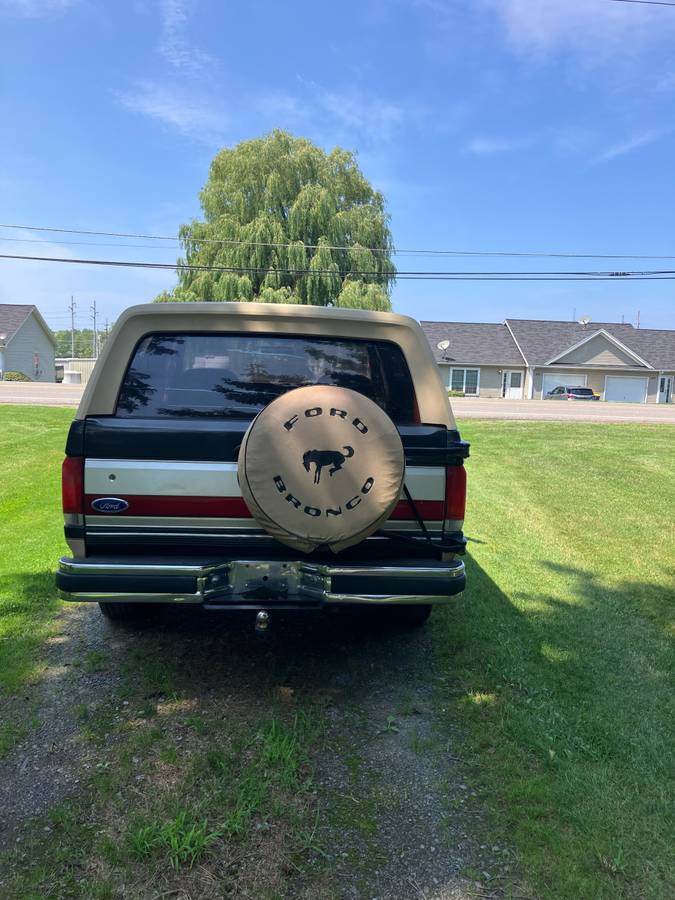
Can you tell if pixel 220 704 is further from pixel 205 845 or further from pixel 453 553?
pixel 453 553

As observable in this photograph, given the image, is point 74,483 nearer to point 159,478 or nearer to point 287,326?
point 159,478

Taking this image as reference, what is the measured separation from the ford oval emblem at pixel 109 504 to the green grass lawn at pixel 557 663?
42.5 inches

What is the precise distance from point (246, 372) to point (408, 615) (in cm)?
184

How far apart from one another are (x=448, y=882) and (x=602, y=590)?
341 cm

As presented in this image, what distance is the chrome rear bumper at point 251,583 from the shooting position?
2.99 m

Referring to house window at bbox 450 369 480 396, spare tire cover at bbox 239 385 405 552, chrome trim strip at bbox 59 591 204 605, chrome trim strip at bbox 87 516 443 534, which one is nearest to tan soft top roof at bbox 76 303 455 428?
spare tire cover at bbox 239 385 405 552

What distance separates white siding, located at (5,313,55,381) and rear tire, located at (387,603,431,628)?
4565 cm

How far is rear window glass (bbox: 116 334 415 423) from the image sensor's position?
11.0 ft

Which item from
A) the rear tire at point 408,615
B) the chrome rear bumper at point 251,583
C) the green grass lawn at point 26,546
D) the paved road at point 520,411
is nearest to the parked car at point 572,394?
the paved road at point 520,411

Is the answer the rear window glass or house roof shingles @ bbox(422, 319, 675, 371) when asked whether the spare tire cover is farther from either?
house roof shingles @ bbox(422, 319, 675, 371)

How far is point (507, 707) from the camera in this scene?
328 centimetres

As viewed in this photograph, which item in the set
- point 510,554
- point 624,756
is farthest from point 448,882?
point 510,554

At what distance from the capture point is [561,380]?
4300 cm

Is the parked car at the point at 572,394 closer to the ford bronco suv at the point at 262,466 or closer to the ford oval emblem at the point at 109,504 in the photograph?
the ford bronco suv at the point at 262,466
